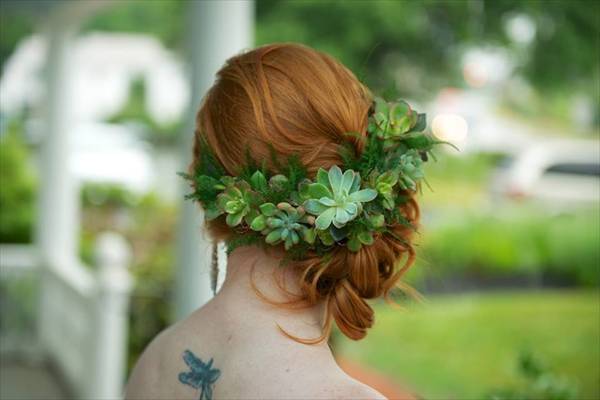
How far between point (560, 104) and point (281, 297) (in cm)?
1486

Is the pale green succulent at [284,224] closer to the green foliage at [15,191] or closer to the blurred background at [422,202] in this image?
the blurred background at [422,202]

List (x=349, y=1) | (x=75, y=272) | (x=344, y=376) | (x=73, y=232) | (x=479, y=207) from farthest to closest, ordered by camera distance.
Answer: (x=479, y=207), (x=349, y=1), (x=73, y=232), (x=75, y=272), (x=344, y=376)

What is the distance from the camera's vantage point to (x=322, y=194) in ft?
4.24

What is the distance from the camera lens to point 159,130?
19.5 meters

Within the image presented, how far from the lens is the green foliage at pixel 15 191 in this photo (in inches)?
345

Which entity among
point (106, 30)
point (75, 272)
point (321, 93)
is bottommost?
point (75, 272)

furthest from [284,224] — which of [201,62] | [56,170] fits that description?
[56,170]

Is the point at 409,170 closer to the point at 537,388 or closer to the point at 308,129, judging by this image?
the point at 308,129

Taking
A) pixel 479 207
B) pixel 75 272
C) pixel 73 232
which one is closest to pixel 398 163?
pixel 75 272

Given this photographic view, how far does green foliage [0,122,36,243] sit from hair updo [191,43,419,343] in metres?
7.68

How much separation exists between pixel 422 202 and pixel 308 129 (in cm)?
703

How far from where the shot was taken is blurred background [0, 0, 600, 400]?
4.66m

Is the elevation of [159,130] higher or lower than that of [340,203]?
higher

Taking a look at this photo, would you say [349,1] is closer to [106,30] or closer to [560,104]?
[560,104]
